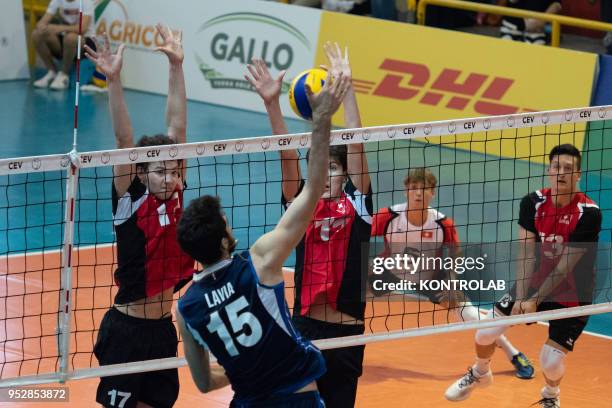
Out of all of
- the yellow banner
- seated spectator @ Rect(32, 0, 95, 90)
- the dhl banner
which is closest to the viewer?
the yellow banner

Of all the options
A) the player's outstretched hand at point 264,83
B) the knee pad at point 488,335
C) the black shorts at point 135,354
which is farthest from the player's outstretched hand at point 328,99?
the knee pad at point 488,335

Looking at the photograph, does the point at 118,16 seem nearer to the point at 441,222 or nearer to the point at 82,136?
the point at 82,136

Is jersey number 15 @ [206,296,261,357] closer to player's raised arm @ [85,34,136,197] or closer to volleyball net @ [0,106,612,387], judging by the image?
volleyball net @ [0,106,612,387]

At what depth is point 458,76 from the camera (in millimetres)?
15156

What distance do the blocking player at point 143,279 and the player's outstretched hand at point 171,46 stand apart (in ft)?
2.06

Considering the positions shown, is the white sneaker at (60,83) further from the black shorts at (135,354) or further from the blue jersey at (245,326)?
the blue jersey at (245,326)

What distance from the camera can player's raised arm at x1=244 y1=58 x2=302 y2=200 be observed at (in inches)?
246

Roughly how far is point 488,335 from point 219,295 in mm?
3541

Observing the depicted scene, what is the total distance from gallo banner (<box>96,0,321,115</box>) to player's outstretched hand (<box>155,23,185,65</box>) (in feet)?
31.4

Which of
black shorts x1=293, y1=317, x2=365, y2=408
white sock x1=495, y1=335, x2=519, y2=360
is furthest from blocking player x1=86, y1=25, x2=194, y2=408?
white sock x1=495, y1=335, x2=519, y2=360

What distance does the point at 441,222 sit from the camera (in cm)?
837

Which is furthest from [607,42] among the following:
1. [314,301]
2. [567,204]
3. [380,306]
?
[314,301]

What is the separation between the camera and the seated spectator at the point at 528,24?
627 inches

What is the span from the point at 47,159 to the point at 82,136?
9564 mm
